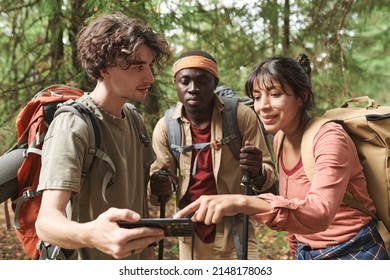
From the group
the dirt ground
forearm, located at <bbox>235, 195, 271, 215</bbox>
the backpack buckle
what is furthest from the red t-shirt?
the dirt ground

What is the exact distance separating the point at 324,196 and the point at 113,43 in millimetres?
1502

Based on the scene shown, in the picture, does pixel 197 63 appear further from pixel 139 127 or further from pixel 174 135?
pixel 139 127

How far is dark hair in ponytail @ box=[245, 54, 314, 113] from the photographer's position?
252cm

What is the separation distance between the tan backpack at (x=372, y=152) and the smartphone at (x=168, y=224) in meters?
0.85

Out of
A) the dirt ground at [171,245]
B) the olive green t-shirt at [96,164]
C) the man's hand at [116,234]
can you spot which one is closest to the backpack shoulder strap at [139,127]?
the olive green t-shirt at [96,164]

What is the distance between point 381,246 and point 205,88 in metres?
1.87

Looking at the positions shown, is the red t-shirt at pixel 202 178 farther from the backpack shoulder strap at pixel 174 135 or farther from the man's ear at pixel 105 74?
the man's ear at pixel 105 74

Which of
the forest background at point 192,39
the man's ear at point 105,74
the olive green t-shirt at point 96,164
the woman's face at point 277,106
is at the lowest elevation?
the olive green t-shirt at point 96,164

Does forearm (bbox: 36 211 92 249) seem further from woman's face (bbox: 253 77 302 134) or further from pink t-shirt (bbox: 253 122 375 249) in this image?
woman's face (bbox: 253 77 302 134)

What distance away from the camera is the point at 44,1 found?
5117 millimetres

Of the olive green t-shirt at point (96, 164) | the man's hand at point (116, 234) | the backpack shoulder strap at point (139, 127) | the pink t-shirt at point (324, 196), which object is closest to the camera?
the man's hand at point (116, 234)

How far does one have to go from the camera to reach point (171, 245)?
7.53 meters

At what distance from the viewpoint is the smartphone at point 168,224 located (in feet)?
5.89
